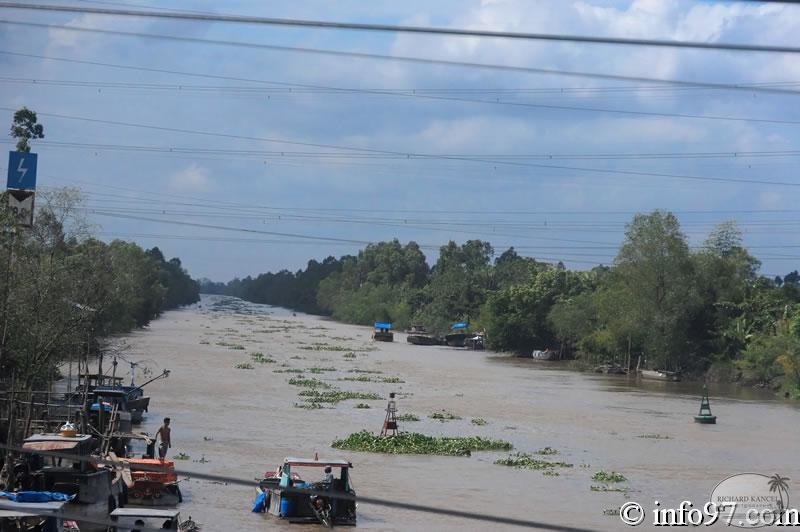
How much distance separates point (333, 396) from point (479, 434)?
1133 cm

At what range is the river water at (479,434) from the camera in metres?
22.8

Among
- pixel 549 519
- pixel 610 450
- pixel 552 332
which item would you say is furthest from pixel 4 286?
pixel 552 332

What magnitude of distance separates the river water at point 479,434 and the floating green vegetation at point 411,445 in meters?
0.58

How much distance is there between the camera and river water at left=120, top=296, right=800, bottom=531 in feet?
74.9

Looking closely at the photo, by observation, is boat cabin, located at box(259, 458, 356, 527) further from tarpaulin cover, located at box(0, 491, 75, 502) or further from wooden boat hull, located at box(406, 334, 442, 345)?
wooden boat hull, located at box(406, 334, 442, 345)

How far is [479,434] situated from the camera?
3438 cm

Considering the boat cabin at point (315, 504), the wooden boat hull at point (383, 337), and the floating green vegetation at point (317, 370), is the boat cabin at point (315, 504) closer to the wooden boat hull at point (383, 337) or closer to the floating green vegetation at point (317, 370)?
the floating green vegetation at point (317, 370)

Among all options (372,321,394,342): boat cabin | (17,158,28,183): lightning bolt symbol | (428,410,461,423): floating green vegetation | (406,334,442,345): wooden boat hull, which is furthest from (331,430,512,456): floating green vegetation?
(406,334,442,345): wooden boat hull

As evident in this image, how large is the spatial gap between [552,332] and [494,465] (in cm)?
5718

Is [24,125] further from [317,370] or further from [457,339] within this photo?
[457,339]

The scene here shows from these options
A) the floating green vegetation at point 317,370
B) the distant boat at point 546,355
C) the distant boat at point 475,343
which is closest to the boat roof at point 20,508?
the floating green vegetation at point 317,370

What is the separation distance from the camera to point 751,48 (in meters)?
7.95

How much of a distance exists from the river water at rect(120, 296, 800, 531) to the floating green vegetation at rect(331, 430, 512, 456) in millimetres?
576

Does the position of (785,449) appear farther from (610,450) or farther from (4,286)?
(4,286)
